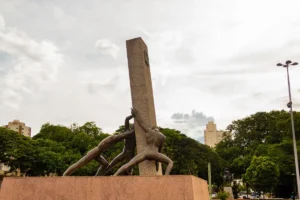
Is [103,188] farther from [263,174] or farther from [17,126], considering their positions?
[17,126]

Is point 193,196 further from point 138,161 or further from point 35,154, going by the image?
point 35,154

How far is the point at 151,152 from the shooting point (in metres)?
11.0

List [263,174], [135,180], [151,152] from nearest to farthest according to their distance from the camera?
[135,180]
[151,152]
[263,174]

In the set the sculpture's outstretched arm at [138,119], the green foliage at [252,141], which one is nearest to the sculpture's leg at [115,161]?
the sculpture's outstretched arm at [138,119]

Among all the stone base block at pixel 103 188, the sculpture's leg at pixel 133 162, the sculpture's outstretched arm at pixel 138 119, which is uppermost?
the sculpture's outstretched arm at pixel 138 119

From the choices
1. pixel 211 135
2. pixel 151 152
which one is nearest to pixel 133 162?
pixel 151 152

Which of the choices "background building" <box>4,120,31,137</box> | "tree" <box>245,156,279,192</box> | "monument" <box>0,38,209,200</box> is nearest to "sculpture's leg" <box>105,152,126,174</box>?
"monument" <box>0,38,209,200</box>

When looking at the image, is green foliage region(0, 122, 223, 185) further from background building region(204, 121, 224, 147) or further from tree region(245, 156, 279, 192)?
background building region(204, 121, 224, 147)

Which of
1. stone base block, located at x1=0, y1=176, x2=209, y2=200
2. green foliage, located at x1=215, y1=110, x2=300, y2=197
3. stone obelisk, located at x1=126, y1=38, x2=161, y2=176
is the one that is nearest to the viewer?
stone base block, located at x1=0, y1=176, x2=209, y2=200

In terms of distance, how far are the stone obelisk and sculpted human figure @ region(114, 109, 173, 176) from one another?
41cm

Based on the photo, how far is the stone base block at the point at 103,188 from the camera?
9.55m

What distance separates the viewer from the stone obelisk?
12016 mm

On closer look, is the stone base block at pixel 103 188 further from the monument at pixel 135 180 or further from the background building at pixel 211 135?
the background building at pixel 211 135

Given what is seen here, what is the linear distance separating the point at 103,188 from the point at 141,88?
3925 millimetres
